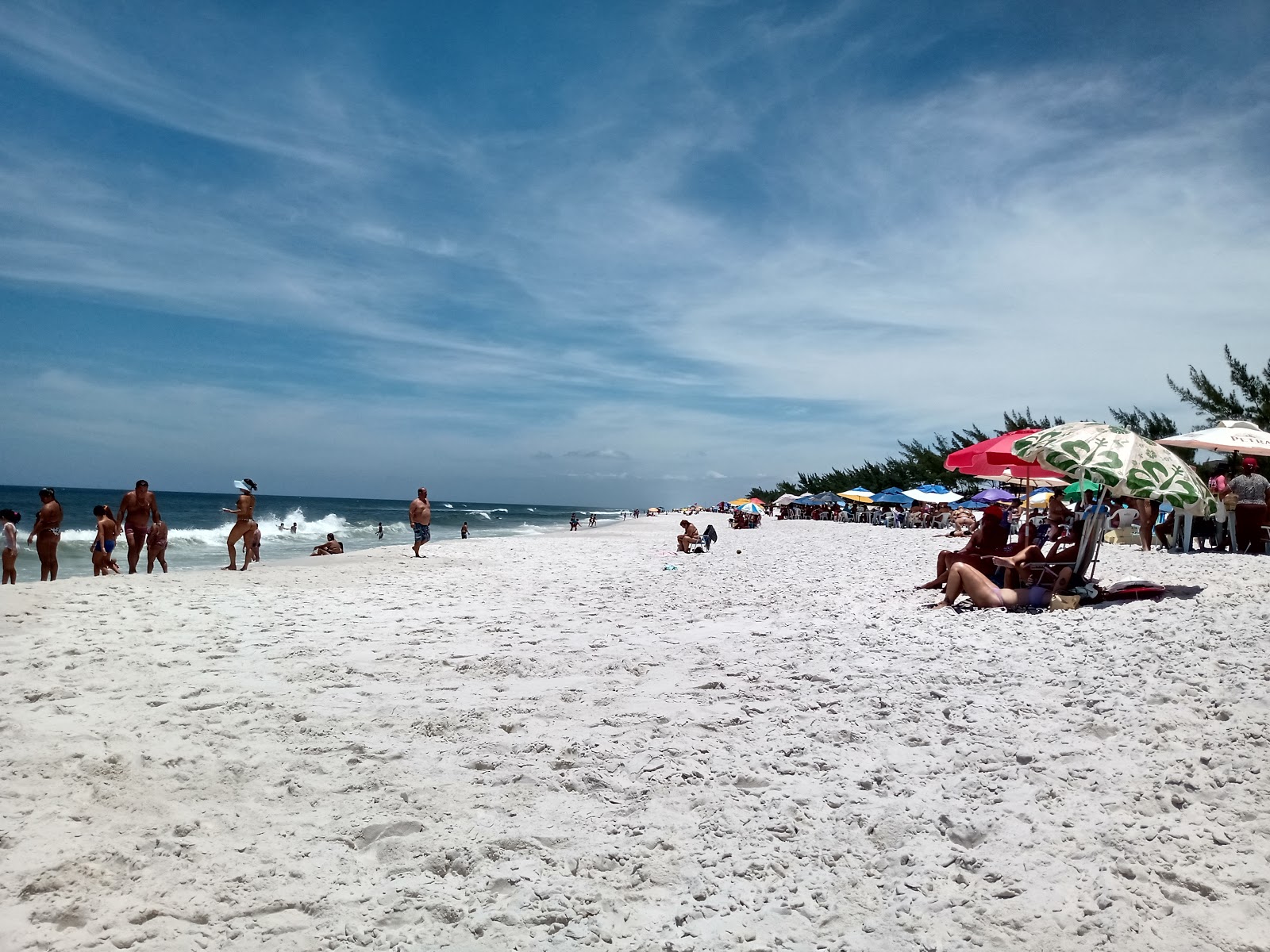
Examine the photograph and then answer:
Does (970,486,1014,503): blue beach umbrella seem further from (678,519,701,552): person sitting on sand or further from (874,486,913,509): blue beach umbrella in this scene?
(678,519,701,552): person sitting on sand

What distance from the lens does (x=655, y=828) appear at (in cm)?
359

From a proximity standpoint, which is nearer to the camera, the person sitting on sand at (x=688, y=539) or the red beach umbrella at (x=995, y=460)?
the red beach umbrella at (x=995, y=460)

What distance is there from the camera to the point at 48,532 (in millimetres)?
10602

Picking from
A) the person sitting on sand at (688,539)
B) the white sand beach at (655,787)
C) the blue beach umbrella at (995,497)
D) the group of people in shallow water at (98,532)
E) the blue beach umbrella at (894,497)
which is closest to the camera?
the white sand beach at (655,787)

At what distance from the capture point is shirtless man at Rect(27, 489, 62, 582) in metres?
10.4

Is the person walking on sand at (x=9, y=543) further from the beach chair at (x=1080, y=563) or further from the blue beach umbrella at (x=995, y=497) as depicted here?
the blue beach umbrella at (x=995, y=497)

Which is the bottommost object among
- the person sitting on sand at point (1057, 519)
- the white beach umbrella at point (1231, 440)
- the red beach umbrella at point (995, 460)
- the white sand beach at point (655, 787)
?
the white sand beach at point (655, 787)

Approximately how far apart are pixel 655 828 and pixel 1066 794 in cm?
192

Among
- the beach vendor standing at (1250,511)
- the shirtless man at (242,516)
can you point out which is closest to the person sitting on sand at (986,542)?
the beach vendor standing at (1250,511)

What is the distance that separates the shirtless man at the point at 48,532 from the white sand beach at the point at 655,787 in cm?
489

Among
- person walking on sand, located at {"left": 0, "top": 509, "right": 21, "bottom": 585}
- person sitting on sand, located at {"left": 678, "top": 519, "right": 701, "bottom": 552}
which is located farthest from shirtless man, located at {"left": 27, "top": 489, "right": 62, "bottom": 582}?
person sitting on sand, located at {"left": 678, "top": 519, "right": 701, "bottom": 552}

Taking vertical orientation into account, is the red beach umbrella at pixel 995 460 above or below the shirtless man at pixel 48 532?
above

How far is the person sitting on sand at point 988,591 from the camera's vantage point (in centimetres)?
684

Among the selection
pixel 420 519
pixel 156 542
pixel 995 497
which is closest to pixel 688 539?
pixel 420 519
